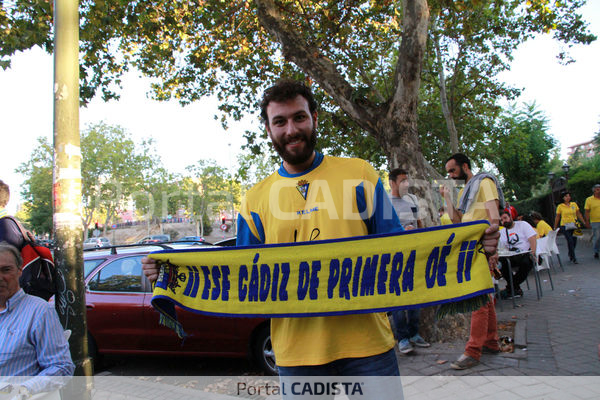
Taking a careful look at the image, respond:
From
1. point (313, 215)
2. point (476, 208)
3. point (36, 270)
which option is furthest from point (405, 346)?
point (36, 270)

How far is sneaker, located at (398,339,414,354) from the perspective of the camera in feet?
16.9

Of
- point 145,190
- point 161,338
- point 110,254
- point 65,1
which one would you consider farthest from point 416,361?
point 145,190

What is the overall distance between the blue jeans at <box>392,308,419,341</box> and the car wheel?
157cm

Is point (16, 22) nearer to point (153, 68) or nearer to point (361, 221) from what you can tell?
point (153, 68)

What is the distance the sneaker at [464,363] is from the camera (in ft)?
14.6

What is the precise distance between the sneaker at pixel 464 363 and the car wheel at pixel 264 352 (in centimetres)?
209

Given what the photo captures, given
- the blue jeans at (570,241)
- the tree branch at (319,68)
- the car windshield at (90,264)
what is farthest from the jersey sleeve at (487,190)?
the blue jeans at (570,241)

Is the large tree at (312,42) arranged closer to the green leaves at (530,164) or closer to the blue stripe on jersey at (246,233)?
Result: the blue stripe on jersey at (246,233)

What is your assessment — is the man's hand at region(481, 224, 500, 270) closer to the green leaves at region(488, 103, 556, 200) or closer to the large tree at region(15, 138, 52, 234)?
the green leaves at region(488, 103, 556, 200)

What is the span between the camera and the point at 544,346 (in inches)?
198

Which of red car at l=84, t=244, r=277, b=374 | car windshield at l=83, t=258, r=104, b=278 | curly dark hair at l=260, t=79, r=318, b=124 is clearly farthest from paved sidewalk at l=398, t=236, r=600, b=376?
car windshield at l=83, t=258, r=104, b=278

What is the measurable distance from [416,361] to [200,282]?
3301 millimetres

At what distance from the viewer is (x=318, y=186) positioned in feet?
7.02

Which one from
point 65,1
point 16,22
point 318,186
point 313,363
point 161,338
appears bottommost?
→ point 161,338
